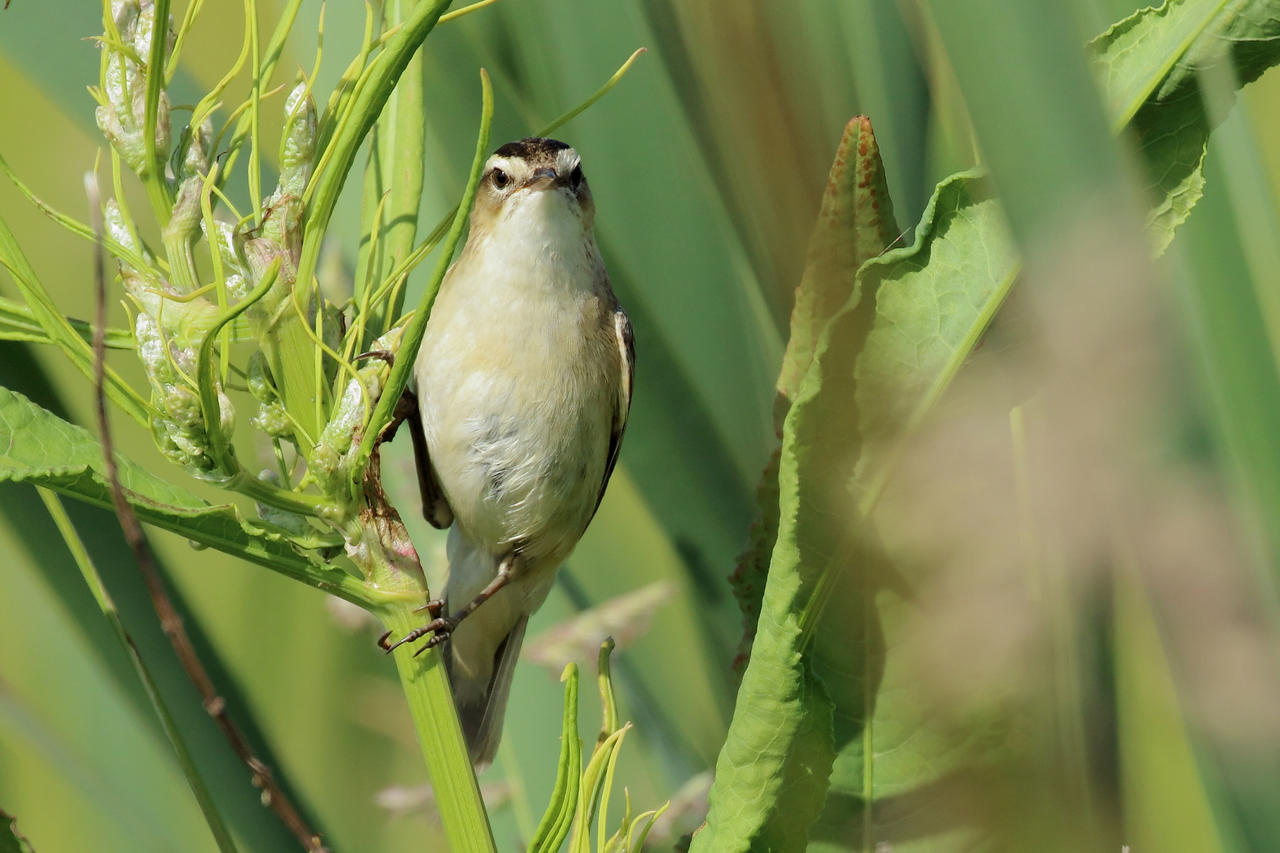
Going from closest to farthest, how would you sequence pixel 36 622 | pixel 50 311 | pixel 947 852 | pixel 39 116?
pixel 50 311 → pixel 947 852 → pixel 36 622 → pixel 39 116

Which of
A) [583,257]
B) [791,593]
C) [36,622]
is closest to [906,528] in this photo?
[791,593]

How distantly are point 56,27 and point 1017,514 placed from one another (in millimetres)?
1098

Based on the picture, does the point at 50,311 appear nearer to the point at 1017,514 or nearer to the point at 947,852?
the point at 1017,514

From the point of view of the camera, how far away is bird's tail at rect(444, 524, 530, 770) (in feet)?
5.95

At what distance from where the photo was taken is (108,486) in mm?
763

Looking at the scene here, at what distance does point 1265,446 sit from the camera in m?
0.65

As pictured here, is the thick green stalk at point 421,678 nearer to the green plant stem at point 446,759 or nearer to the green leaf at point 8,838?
the green plant stem at point 446,759

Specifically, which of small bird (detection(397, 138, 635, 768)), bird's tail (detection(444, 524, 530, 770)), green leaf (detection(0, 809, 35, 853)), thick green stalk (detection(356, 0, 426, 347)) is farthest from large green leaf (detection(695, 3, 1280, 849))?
bird's tail (detection(444, 524, 530, 770))

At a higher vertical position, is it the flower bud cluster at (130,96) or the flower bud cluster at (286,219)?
the flower bud cluster at (130,96)

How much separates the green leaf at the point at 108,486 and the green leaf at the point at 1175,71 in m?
0.62

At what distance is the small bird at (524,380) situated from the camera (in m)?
1.66

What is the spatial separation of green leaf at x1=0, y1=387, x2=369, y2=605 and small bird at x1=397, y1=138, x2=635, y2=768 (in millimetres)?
844

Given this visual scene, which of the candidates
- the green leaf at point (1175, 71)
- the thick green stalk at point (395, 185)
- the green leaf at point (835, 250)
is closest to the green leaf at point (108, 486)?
the thick green stalk at point (395, 185)

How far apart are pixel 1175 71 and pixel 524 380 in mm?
1081
